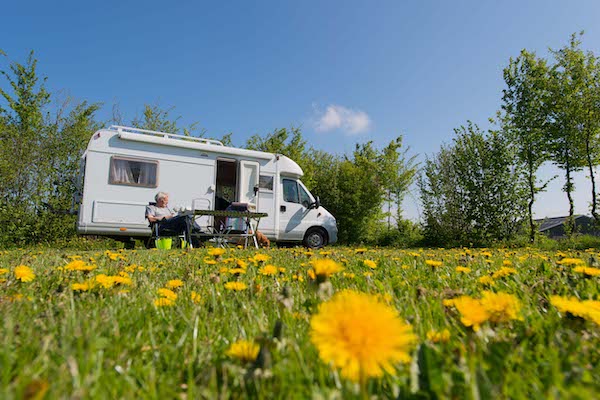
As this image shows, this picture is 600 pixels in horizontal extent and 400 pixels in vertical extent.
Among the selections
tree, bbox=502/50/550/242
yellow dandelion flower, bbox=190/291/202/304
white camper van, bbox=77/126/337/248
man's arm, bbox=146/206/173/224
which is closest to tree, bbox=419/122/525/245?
tree, bbox=502/50/550/242

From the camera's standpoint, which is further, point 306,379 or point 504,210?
point 504,210

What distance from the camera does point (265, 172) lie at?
9.70 metres

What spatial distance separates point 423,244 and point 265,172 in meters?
8.51

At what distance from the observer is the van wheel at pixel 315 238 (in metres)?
10.2

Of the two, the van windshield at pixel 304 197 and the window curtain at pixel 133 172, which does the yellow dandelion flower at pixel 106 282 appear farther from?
the van windshield at pixel 304 197

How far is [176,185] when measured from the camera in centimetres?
860

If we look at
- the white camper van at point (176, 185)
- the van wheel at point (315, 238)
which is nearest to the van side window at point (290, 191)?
the white camper van at point (176, 185)

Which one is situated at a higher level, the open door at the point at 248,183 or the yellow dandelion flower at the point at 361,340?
the open door at the point at 248,183

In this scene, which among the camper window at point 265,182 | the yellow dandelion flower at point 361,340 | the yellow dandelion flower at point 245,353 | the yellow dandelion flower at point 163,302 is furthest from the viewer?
the camper window at point 265,182

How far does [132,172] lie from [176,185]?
40.2 inches

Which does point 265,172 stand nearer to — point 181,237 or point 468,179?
point 181,237

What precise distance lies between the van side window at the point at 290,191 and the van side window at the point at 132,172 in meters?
3.47

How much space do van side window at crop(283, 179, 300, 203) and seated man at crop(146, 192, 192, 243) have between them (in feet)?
11.2

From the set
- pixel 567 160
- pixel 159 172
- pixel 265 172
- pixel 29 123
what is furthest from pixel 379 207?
pixel 29 123
